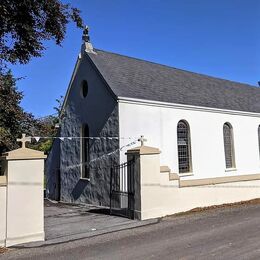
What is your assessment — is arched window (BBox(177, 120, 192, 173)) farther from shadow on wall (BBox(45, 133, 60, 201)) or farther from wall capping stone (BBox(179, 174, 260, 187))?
shadow on wall (BBox(45, 133, 60, 201))

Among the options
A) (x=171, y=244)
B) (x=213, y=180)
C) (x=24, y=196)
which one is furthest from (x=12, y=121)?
(x=171, y=244)

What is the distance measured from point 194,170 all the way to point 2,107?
31.9 ft

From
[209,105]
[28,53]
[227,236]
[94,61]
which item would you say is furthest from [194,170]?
[28,53]

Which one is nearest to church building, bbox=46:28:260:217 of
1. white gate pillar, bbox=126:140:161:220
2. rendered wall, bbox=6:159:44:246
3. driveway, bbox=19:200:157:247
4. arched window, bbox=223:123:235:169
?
arched window, bbox=223:123:235:169

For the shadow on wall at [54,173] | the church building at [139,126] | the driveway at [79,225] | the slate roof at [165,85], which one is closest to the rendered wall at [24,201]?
the driveway at [79,225]

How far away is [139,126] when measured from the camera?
614 inches

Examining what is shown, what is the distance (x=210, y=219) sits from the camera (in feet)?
36.4

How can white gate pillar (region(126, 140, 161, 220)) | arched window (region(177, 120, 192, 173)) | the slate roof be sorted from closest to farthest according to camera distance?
white gate pillar (region(126, 140, 161, 220)) → the slate roof → arched window (region(177, 120, 192, 173))

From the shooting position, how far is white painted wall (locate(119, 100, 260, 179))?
1553 cm

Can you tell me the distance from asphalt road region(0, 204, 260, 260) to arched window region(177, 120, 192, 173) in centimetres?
664

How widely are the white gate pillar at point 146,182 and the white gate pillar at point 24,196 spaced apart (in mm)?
3562

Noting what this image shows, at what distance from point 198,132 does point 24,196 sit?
37.1ft

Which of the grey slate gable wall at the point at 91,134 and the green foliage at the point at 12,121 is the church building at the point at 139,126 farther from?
the green foliage at the point at 12,121

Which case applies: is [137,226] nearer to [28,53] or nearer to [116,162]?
[116,162]
